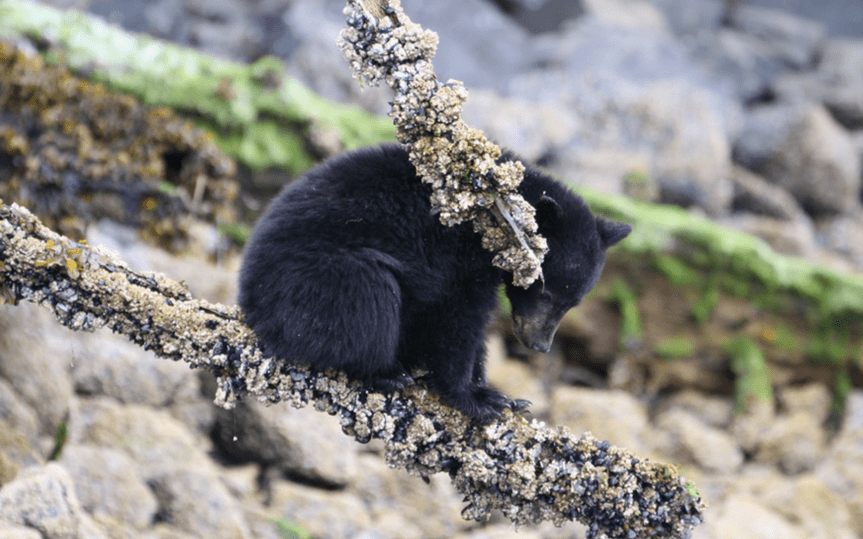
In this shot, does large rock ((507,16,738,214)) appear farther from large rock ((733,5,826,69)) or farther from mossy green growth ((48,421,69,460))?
mossy green growth ((48,421,69,460))

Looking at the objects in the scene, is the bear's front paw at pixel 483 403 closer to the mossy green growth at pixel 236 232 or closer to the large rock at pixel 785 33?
the mossy green growth at pixel 236 232

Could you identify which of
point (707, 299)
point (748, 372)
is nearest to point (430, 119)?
point (707, 299)

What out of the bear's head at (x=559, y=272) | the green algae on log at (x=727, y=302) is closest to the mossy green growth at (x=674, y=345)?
the green algae on log at (x=727, y=302)

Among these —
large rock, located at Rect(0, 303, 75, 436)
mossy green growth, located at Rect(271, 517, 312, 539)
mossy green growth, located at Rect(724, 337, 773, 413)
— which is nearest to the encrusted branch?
large rock, located at Rect(0, 303, 75, 436)

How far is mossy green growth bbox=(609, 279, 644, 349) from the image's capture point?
8422 millimetres

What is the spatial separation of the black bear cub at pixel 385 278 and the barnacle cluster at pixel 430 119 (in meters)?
0.43

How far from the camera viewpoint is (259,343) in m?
3.43

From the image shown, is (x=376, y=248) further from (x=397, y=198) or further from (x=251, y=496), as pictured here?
(x=251, y=496)

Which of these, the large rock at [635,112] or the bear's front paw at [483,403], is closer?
the bear's front paw at [483,403]

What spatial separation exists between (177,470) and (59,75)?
14.6 feet

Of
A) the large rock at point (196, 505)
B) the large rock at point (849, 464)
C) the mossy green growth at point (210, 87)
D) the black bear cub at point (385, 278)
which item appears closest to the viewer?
the black bear cub at point (385, 278)

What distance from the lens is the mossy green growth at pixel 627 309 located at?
8422 millimetres

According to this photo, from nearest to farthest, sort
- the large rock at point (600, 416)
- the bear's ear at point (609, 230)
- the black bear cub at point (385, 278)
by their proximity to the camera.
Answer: the black bear cub at point (385, 278)
the bear's ear at point (609, 230)
the large rock at point (600, 416)

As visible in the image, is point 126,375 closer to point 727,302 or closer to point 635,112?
point 727,302
